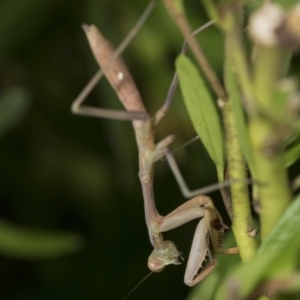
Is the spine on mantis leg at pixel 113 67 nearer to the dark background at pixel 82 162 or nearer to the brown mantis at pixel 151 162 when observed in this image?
the brown mantis at pixel 151 162

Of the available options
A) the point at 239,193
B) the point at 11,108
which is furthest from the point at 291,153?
the point at 11,108

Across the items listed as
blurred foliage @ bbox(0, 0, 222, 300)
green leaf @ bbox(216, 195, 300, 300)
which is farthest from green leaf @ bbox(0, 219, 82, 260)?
green leaf @ bbox(216, 195, 300, 300)

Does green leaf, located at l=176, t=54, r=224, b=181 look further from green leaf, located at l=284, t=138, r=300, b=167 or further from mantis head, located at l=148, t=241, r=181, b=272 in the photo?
mantis head, located at l=148, t=241, r=181, b=272

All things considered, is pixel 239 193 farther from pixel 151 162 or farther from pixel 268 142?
pixel 151 162

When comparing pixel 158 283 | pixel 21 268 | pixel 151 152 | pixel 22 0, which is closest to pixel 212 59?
pixel 151 152

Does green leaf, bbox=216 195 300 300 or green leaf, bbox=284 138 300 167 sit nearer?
green leaf, bbox=216 195 300 300

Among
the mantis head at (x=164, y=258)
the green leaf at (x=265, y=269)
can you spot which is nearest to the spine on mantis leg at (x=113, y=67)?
the mantis head at (x=164, y=258)

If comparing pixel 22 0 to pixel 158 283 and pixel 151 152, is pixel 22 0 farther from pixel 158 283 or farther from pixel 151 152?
pixel 158 283
